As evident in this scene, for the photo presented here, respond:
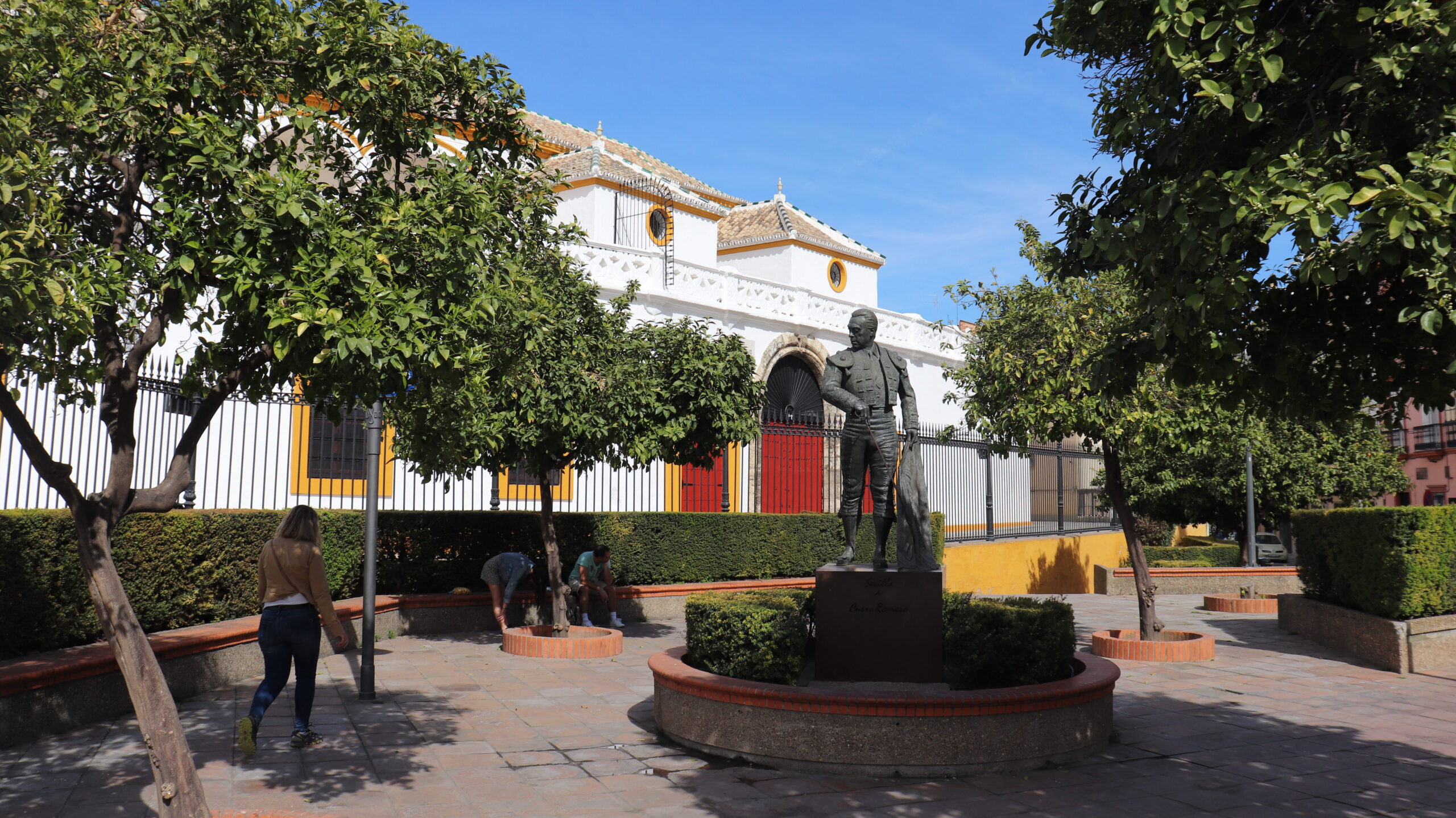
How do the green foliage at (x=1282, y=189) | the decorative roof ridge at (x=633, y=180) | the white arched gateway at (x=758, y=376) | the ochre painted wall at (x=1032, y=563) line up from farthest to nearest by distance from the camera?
1. the decorative roof ridge at (x=633, y=180)
2. the ochre painted wall at (x=1032, y=563)
3. the white arched gateway at (x=758, y=376)
4. the green foliage at (x=1282, y=189)

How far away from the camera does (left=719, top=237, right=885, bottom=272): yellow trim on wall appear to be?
28578 millimetres

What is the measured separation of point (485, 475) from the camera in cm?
1755

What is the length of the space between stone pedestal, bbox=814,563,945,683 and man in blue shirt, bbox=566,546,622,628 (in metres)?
5.86

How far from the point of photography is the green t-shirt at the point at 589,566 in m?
12.7

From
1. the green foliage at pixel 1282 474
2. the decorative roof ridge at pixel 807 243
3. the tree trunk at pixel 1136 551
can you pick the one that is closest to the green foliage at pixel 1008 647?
the tree trunk at pixel 1136 551

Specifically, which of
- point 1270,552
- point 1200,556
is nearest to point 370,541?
point 1200,556

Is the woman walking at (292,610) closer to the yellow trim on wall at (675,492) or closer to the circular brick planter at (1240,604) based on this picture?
the yellow trim on wall at (675,492)

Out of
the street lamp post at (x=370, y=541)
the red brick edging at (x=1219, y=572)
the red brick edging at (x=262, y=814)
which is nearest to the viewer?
the red brick edging at (x=262, y=814)

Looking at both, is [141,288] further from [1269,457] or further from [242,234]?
[1269,457]

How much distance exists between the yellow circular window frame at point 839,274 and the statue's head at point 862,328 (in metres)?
21.8

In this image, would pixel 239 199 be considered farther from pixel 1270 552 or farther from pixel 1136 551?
pixel 1270 552

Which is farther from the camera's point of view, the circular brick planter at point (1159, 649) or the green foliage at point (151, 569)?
the circular brick planter at point (1159, 649)

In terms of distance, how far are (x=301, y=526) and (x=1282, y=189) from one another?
5.70 meters

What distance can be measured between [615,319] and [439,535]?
3866mm
